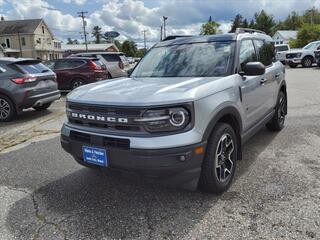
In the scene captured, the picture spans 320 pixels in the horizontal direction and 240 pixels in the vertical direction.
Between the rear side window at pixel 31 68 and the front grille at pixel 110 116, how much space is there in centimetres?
545

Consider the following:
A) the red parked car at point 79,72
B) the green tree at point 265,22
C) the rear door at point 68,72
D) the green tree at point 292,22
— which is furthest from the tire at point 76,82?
the green tree at point 292,22

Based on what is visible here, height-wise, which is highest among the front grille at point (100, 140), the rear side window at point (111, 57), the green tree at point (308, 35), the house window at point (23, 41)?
the house window at point (23, 41)

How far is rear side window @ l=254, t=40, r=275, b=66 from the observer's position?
527 centimetres

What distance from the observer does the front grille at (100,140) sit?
322 centimetres

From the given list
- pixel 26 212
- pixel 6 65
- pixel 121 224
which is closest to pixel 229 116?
pixel 121 224

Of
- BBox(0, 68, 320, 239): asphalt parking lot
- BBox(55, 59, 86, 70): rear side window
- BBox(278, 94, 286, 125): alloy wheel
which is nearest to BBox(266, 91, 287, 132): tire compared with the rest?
BBox(278, 94, 286, 125): alloy wheel

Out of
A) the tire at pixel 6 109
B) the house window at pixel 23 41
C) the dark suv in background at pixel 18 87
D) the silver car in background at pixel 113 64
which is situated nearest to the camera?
the dark suv in background at pixel 18 87

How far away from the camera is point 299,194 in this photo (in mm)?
3709

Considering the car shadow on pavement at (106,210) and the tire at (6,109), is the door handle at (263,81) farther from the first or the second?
the tire at (6,109)

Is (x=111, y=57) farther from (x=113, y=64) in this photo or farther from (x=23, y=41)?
(x=23, y=41)

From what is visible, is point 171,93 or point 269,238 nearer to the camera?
point 269,238

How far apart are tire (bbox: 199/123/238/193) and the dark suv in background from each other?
6121mm

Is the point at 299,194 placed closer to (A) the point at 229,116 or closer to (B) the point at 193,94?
(A) the point at 229,116

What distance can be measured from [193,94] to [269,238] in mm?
1461
